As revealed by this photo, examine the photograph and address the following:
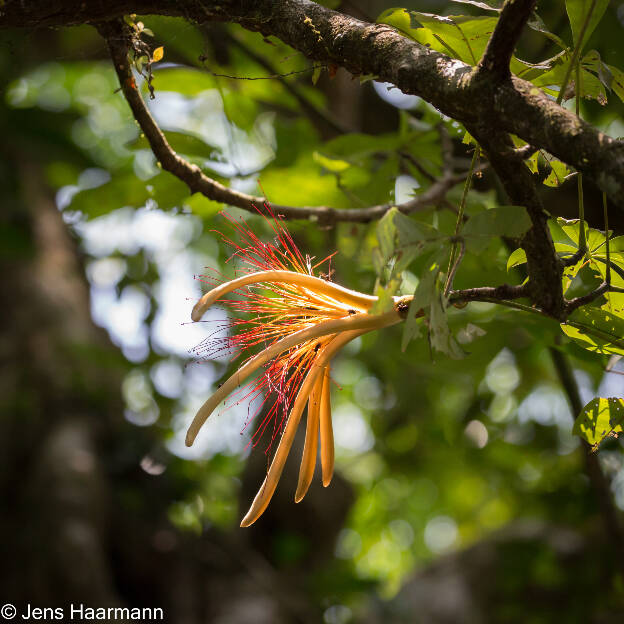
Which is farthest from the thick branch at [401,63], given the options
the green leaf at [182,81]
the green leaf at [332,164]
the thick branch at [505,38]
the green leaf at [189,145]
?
the green leaf at [182,81]

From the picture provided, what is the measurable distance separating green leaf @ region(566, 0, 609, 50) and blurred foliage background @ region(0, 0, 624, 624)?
26.2 inches

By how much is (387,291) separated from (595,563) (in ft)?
7.51

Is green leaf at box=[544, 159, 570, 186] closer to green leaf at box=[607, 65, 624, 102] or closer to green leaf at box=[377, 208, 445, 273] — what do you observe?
green leaf at box=[607, 65, 624, 102]

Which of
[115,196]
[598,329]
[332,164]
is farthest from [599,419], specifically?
[115,196]

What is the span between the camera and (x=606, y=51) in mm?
1438

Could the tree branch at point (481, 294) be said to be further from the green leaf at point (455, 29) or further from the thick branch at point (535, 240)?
the green leaf at point (455, 29)

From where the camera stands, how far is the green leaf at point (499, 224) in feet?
2.13

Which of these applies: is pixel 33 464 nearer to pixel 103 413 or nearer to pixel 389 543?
pixel 103 413

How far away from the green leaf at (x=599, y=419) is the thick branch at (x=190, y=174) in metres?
0.61

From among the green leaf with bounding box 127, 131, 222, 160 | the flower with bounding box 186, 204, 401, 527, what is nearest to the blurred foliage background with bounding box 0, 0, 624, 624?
the green leaf with bounding box 127, 131, 222, 160

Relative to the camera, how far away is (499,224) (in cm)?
66

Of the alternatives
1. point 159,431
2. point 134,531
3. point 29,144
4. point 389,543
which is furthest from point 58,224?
point 389,543

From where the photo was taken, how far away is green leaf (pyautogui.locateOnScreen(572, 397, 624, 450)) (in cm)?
88

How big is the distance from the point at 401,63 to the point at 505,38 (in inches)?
5.3
